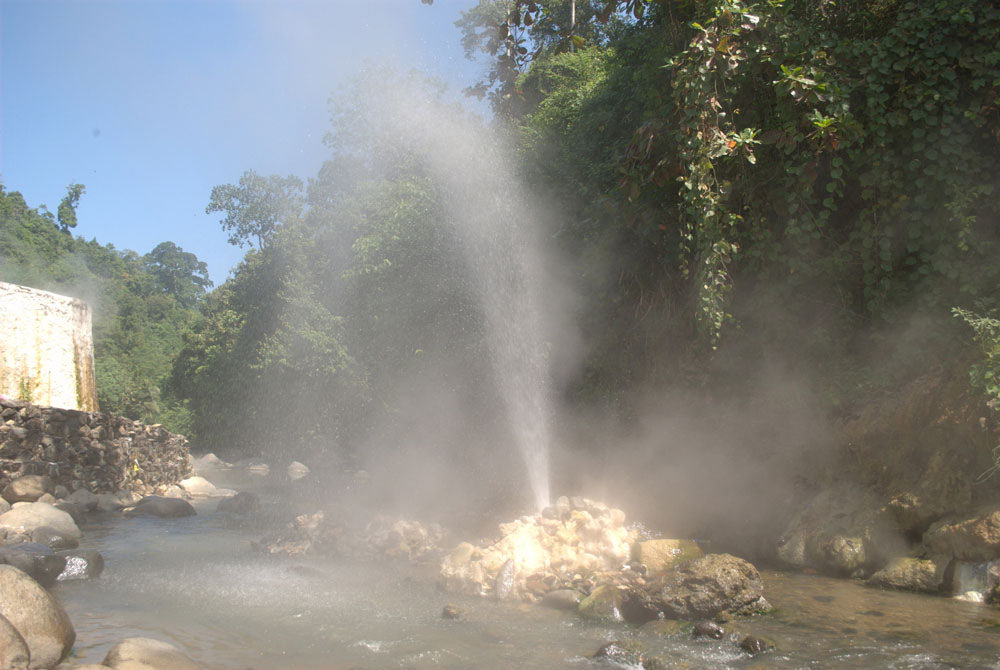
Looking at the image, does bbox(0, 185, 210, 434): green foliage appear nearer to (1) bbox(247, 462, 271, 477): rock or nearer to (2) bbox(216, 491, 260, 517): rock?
(1) bbox(247, 462, 271, 477): rock

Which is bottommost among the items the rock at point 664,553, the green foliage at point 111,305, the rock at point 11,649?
the rock at point 664,553

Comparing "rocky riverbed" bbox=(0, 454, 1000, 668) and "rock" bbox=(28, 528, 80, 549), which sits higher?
"rock" bbox=(28, 528, 80, 549)

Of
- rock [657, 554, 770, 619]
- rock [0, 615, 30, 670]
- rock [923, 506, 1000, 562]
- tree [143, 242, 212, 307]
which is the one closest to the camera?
rock [0, 615, 30, 670]

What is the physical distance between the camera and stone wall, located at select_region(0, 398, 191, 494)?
38.5ft

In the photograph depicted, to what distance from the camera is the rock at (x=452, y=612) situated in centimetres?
629

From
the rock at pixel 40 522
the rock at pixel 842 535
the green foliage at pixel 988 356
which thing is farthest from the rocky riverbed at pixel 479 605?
the green foliage at pixel 988 356

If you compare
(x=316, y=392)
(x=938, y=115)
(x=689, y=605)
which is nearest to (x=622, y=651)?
(x=689, y=605)

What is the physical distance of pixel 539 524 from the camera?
8.45 metres

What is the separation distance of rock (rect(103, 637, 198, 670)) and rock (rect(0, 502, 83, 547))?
5729 mm

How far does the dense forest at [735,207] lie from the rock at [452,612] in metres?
4.55

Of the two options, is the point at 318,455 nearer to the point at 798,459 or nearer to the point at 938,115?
the point at 798,459

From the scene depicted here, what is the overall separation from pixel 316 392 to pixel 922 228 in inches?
790

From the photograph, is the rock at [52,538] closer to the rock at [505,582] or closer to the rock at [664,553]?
the rock at [505,582]

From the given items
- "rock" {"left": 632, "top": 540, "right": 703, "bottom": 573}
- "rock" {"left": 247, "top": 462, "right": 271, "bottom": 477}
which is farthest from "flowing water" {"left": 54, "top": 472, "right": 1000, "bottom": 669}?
"rock" {"left": 247, "top": 462, "right": 271, "bottom": 477}
